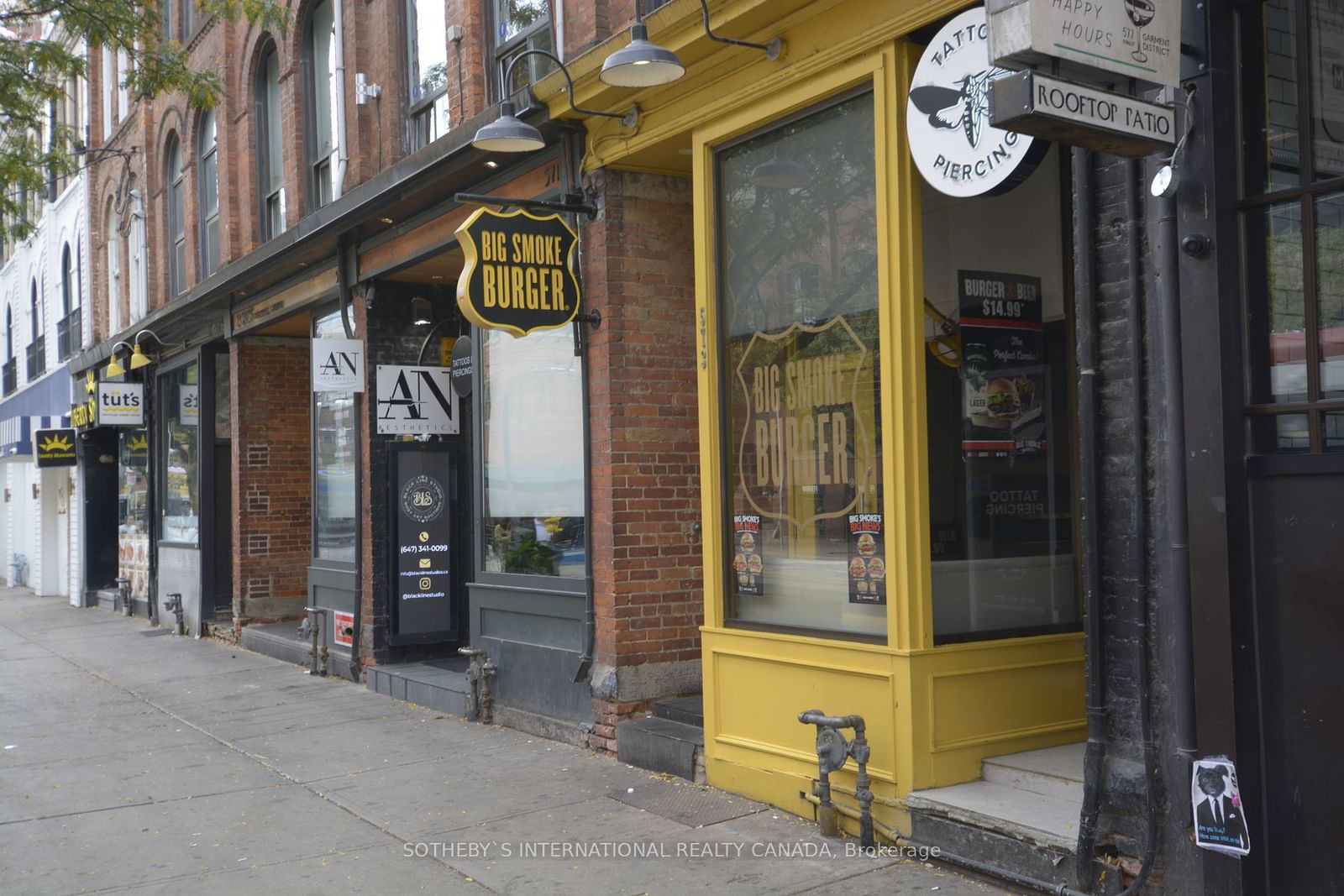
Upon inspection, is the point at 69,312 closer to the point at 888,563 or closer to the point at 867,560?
the point at 867,560

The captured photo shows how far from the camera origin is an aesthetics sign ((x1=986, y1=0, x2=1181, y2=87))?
13.9 ft

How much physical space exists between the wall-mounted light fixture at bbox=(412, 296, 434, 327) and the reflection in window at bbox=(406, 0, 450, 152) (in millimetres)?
1427

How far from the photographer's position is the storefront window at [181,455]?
1736 cm

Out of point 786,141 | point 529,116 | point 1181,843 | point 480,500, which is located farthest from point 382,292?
point 1181,843

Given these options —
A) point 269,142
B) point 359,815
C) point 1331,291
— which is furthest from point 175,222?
point 1331,291

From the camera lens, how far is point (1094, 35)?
441cm

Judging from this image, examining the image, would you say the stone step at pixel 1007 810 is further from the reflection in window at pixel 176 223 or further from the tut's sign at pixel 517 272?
the reflection in window at pixel 176 223

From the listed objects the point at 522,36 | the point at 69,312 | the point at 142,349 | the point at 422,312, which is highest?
the point at 69,312

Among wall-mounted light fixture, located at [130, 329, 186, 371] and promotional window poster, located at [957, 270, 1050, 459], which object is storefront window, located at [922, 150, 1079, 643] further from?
wall-mounted light fixture, located at [130, 329, 186, 371]

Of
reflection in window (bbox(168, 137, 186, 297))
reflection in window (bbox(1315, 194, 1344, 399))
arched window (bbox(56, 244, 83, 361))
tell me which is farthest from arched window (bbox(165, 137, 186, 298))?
reflection in window (bbox(1315, 194, 1344, 399))

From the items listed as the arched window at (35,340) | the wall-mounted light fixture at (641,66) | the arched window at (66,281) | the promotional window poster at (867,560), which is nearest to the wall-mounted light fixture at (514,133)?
the wall-mounted light fixture at (641,66)

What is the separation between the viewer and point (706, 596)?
24.2ft

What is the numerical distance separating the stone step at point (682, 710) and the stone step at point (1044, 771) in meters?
2.19

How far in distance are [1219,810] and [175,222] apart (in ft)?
57.8
